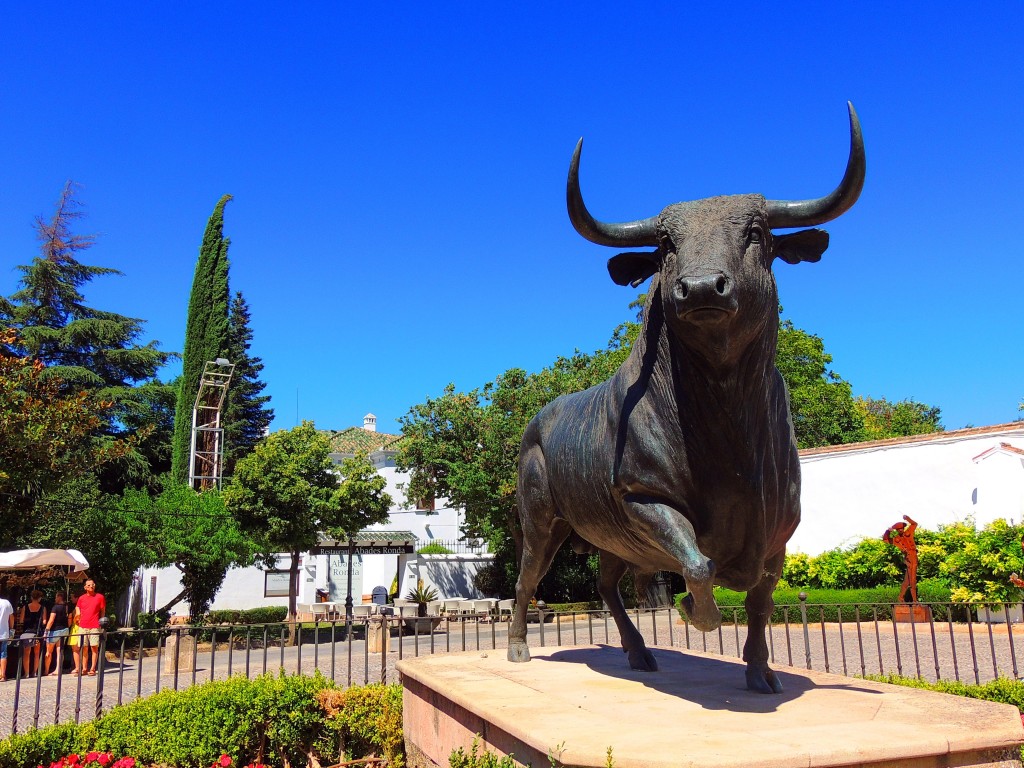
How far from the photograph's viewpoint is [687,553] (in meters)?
3.02

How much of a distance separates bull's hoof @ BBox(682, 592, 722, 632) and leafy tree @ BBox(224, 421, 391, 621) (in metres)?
16.8

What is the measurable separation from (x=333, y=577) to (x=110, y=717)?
26.7 metres

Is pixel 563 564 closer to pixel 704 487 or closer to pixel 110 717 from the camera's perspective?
pixel 110 717

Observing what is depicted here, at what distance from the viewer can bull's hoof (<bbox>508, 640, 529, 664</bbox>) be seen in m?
5.20

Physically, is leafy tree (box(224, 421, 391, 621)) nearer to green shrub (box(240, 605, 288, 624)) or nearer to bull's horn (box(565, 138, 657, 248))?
green shrub (box(240, 605, 288, 624))

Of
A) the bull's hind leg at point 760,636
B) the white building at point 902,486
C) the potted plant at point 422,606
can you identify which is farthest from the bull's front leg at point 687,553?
the white building at point 902,486

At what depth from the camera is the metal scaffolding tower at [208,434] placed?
27.2 m

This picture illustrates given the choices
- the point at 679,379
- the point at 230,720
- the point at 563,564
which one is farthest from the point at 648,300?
the point at 563,564

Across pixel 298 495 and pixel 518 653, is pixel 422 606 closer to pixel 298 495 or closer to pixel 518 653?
pixel 298 495

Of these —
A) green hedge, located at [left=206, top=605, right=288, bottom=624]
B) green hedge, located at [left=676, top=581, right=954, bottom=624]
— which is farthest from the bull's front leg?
green hedge, located at [left=206, top=605, right=288, bottom=624]

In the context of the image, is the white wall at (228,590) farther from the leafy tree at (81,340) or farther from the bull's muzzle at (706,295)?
the bull's muzzle at (706,295)

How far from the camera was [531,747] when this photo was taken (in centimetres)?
Result: 297

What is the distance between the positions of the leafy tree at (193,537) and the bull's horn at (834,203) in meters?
16.0

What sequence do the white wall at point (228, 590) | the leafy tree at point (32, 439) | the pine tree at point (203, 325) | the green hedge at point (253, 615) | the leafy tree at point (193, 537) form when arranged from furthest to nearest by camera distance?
the pine tree at point (203, 325) < the white wall at point (228, 590) < the green hedge at point (253, 615) < the leafy tree at point (193, 537) < the leafy tree at point (32, 439)
